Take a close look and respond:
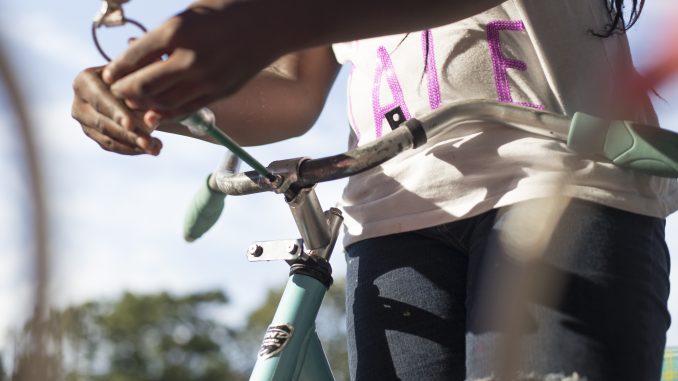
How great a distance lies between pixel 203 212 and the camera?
1544 mm

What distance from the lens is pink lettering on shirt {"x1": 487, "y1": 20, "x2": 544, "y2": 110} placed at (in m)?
1.39

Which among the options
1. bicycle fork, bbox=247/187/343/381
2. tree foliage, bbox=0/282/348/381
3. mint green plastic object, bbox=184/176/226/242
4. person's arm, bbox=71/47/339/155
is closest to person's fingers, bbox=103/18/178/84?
person's arm, bbox=71/47/339/155

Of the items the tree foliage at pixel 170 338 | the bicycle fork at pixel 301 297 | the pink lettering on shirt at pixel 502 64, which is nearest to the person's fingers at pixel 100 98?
the bicycle fork at pixel 301 297

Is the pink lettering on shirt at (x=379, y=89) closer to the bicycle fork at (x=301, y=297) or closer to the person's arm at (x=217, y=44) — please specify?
the bicycle fork at (x=301, y=297)

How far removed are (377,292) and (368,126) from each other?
0.26 m

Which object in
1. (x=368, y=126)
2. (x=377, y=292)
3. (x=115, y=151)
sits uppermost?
(x=115, y=151)

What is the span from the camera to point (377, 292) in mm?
1493

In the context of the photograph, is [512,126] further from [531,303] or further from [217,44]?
[217,44]

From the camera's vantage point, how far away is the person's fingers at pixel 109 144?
1.10 meters

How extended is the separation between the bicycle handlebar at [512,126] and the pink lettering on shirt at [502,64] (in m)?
0.06

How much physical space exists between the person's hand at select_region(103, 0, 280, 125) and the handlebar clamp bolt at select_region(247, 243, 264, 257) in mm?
555

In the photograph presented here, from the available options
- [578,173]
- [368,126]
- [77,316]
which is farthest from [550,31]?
[77,316]

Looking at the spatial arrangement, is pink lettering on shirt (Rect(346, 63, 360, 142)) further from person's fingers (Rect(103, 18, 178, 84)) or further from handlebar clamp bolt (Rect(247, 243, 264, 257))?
person's fingers (Rect(103, 18, 178, 84))

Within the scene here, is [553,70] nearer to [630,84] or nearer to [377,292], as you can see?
[630,84]
